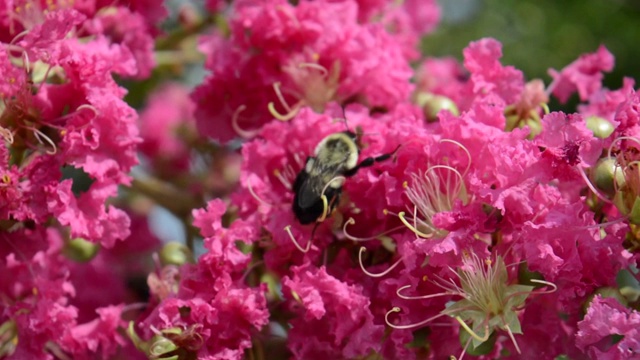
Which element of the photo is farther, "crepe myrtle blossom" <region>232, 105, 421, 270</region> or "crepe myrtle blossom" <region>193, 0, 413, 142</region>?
"crepe myrtle blossom" <region>193, 0, 413, 142</region>

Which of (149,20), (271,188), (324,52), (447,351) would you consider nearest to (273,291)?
(271,188)

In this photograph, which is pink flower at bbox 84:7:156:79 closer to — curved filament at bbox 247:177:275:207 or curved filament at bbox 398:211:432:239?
curved filament at bbox 247:177:275:207

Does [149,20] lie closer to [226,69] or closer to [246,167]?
[226,69]

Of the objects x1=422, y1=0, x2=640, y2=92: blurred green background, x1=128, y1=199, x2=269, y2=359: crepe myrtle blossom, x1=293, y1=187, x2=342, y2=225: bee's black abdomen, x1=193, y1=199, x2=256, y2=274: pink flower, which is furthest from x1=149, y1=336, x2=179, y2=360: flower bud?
x1=422, y1=0, x2=640, y2=92: blurred green background

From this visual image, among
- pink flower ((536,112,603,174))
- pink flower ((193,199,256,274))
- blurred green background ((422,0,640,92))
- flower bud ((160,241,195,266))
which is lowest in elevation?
blurred green background ((422,0,640,92))

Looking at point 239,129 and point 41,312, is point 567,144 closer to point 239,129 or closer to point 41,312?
point 239,129

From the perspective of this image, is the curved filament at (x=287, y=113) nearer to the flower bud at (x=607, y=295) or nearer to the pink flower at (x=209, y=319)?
the pink flower at (x=209, y=319)
